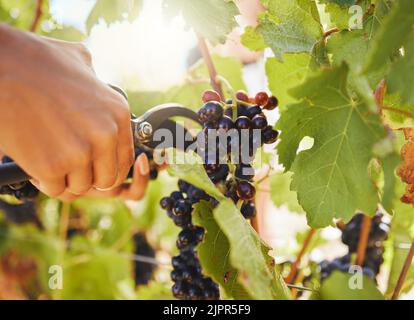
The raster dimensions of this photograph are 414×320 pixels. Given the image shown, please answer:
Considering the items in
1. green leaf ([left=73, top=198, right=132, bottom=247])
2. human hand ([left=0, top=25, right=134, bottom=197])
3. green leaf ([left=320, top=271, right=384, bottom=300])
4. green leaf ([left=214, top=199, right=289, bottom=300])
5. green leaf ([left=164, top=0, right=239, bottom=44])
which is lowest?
green leaf ([left=320, top=271, right=384, bottom=300])

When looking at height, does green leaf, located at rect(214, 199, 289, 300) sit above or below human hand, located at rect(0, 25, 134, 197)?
below

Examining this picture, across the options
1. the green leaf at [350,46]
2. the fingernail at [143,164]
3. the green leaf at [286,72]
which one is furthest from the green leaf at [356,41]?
the fingernail at [143,164]

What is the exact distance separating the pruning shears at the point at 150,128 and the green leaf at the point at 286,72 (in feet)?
0.49

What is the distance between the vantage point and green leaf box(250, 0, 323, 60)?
2.25 ft

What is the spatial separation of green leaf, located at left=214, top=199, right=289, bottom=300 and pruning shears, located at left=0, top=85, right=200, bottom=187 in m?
0.18

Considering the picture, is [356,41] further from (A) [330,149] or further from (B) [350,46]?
(A) [330,149]

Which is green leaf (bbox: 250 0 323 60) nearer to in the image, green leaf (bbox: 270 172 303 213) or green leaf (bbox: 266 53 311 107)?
green leaf (bbox: 266 53 311 107)

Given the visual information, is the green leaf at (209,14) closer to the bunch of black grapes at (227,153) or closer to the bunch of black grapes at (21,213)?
the bunch of black grapes at (227,153)

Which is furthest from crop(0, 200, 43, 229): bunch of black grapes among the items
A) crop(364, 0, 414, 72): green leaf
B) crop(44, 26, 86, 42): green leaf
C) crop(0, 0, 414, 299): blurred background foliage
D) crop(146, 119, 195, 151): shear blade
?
crop(364, 0, 414, 72): green leaf

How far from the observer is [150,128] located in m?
0.66

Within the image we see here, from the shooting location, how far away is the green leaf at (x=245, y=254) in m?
0.48

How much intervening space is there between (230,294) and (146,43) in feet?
3.61

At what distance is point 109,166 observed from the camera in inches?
21.1

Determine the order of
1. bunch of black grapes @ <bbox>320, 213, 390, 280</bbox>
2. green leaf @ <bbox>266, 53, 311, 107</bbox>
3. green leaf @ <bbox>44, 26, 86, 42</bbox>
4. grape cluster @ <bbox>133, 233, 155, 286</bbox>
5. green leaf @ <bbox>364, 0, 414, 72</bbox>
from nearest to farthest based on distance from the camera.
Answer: green leaf @ <bbox>364, 0, 414, 72</bbox> < green leaf @ <bbox>266, 53, 311, 107</bbox> < bunch of black grapes @ <bbox>320, 213, 390, 280</bbox> < green leaf @ <bbox>44, 26, 86, 42</bbox> < grape cluster @ <bbox>133, 233, 155, 286</bbox>
